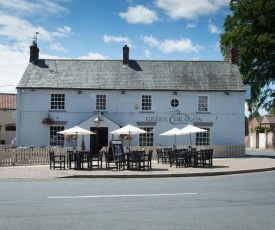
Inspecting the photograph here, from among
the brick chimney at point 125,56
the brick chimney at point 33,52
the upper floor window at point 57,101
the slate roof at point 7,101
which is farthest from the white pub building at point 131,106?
the slate roof at point 7,101

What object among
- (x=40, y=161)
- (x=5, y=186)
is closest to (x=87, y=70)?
(x=40, y=161)

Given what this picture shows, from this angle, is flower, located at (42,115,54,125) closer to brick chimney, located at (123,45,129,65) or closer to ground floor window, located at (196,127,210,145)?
brick chimney, located at (123,45,129,65)

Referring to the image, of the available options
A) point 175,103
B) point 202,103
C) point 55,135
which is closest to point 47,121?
point 55,135

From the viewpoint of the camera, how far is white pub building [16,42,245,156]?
33469mm

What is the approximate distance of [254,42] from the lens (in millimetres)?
39188

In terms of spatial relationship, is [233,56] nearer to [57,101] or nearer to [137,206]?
[57,101]

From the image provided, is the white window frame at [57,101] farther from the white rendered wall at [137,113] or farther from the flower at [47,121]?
the flower at [47,121]

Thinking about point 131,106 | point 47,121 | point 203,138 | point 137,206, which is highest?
point 131,106

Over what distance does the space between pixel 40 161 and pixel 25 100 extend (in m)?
10.5

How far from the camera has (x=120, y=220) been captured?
837 cm

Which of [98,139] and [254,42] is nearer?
[98,139]

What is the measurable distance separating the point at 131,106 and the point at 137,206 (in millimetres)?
24202

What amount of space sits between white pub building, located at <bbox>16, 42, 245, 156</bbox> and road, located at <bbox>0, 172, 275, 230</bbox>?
19.2m

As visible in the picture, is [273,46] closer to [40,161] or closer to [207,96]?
[207,96]
